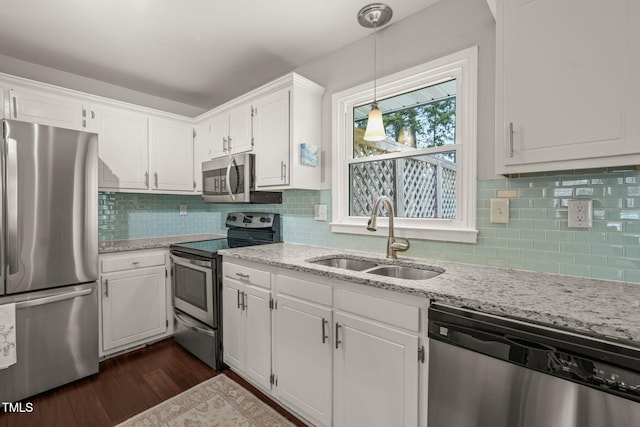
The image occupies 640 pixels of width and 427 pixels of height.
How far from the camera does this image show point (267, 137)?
8.05ft

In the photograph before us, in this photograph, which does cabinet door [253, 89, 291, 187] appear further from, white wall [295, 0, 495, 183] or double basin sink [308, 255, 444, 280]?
double basin sink [308, 255, 444, 280]

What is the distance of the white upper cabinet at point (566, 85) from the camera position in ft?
3.59

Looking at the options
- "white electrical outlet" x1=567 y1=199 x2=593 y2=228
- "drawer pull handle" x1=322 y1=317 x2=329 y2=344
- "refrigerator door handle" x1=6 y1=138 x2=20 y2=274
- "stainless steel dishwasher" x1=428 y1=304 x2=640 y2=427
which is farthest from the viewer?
"refrigerator door handle" x1=6 y1=138 x2=20 y2=274

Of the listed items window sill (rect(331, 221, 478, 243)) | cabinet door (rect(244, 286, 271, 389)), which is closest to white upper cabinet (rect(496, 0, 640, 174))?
window sill (rect(331, 221, 478, 243))

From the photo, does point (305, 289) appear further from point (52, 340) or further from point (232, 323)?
point (52, 340)

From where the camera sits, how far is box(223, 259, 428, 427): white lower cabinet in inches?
51.1

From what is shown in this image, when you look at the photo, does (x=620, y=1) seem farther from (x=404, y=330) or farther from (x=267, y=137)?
(x=267, y=137)

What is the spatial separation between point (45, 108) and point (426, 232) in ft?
9.80

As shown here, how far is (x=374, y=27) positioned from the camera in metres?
2.07

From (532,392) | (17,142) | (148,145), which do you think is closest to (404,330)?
(532,392)

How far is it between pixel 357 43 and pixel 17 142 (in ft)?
7.68

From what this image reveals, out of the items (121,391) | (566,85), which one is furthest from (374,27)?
(121,391)

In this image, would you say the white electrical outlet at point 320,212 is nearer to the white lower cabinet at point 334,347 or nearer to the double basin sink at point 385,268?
the double basin sink at point 385,268

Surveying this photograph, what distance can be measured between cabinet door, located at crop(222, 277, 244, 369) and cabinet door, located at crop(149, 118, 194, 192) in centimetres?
146
